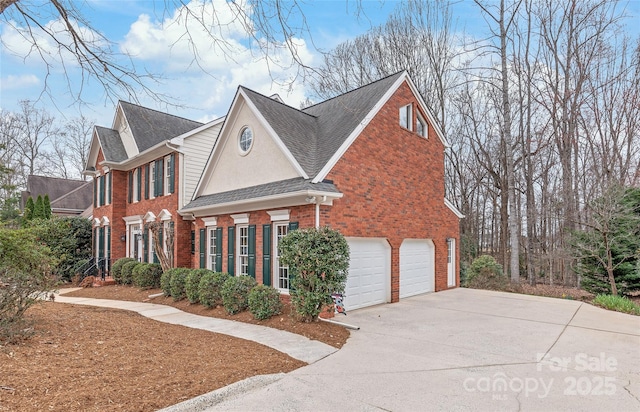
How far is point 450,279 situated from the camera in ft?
47.8

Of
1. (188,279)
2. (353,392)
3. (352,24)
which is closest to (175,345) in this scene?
(353,392)

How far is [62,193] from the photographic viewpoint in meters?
34.2

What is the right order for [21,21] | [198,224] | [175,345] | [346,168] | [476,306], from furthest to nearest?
[198,224] → [476,306] → [346,168] → [175,345] → [21,21]

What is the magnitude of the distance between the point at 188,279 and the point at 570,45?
20.7 metres

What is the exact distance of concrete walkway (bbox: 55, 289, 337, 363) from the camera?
6203mm

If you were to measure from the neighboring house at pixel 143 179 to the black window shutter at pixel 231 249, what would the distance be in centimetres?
328

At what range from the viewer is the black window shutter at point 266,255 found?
1012 cm

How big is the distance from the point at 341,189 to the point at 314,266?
264 cm

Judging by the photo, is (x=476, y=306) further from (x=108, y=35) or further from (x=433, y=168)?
(x=108, y=35)

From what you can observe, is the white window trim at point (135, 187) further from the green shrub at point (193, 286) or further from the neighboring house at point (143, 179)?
the green shrub at point (193, 286)

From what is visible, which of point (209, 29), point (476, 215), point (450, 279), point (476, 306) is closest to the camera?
point (209, 29)

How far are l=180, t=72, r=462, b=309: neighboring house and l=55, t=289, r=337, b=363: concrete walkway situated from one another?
205 centimetres

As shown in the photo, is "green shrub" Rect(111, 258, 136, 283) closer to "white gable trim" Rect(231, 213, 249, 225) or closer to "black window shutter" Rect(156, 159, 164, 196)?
"black window shutter" Rect(156, 159, 164, 196)

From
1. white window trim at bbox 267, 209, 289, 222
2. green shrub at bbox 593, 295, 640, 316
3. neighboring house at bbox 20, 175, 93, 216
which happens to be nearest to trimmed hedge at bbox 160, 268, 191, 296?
white window trim at bbox 267, 209, 289, 222
